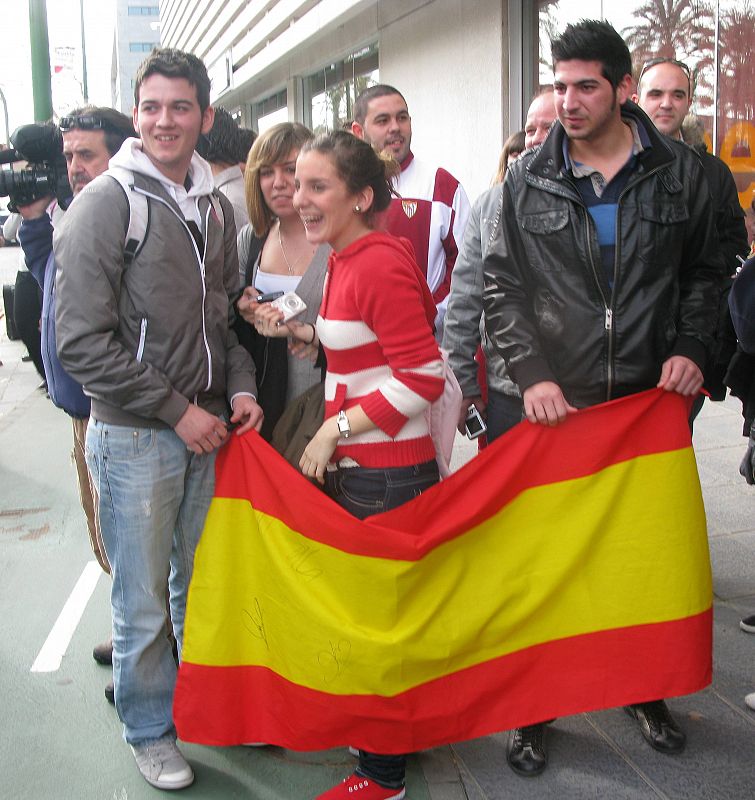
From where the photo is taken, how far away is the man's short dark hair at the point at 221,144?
184 inches

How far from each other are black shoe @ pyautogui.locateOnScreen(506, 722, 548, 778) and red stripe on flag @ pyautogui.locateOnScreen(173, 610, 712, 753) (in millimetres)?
208

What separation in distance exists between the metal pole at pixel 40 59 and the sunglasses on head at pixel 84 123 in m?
8.26

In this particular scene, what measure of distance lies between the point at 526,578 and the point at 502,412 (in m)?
0.64

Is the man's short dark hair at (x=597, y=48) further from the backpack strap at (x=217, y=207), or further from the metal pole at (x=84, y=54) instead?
the metal pole at (x=84, y=54)

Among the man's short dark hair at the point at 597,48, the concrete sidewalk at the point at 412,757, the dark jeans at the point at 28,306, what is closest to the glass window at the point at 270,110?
the dark jeans at the point at 28,306

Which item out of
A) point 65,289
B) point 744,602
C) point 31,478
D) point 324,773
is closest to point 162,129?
point 65,289

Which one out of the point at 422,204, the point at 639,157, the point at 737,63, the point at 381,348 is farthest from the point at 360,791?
the point at 737,63

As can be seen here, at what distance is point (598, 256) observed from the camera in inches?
116

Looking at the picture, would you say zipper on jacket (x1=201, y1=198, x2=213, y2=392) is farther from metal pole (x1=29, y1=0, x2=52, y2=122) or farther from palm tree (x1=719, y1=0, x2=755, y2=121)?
metal pole (x1=29, y1=0, x2=52, y2=122)

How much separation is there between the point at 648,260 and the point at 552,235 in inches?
12.4

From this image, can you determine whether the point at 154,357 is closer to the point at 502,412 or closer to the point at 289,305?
the point at 289,305

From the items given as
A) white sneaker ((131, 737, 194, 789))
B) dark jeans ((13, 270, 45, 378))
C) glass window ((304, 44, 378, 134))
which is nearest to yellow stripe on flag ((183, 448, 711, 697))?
white sneaker ((131, 737, 194, 789))

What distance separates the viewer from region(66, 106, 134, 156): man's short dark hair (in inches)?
140

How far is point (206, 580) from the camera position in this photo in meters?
3.12
